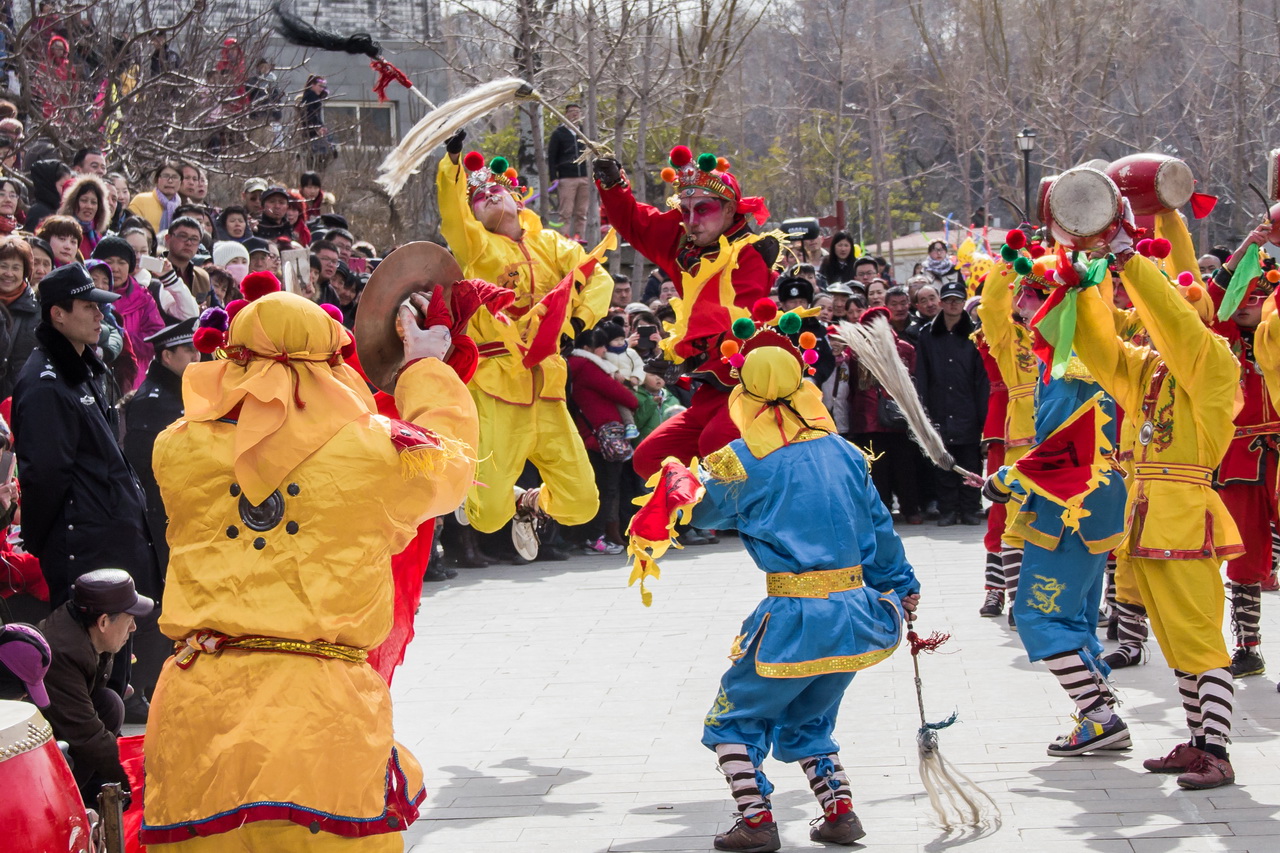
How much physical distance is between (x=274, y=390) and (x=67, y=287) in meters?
2.82

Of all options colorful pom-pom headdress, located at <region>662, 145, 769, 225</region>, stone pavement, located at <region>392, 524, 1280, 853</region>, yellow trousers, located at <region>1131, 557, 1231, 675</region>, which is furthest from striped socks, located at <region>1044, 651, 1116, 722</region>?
colorful pom-pom headdress, located at <region>662, 145, 769, 225</region>

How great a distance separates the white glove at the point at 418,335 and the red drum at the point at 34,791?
1338 mm

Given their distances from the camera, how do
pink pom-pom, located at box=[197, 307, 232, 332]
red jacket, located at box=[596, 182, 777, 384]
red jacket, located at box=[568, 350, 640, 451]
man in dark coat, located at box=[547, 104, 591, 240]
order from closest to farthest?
pink pom-pom, located at box=[197, 307, 232, 332] < red jacket, located at box=[596, 182, 777, 384] < red jacket, located at box=[568, 350, 640, 451] < man in dark coat, located at box=[547, 104, 591, 240]

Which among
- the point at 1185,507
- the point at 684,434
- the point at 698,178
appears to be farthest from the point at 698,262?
the point at 1185,507

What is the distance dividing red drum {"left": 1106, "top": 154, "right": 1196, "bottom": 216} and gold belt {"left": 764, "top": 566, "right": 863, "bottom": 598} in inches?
79.8

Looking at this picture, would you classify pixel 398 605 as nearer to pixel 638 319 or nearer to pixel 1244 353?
pixel 1244 353

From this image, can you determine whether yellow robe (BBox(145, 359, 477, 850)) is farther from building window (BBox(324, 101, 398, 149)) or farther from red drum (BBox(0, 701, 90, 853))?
building window (BBox(324, 101, 398, 149))

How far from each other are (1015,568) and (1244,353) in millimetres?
1854

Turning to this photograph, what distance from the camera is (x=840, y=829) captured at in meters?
5.02

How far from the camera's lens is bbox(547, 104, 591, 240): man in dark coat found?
15.0 meters

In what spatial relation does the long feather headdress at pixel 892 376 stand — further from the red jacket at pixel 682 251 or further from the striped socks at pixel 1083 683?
the striped socks at pixel 1083 683

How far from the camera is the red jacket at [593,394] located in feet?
37.6

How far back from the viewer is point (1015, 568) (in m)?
8.44

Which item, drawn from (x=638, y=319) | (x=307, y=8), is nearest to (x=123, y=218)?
(x=638, y=319)
